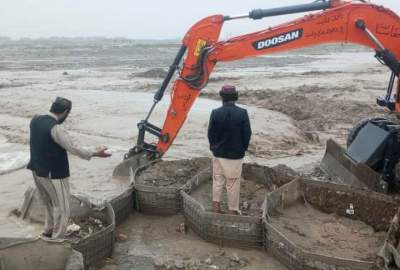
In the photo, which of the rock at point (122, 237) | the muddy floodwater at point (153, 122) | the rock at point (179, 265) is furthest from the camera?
the muddy floodwater at point (153, 122)

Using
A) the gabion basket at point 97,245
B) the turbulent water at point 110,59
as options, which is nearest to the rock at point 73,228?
the gabion basket at point 97,245

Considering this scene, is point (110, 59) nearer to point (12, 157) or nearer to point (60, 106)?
point (12, 157)

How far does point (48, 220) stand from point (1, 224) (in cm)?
157

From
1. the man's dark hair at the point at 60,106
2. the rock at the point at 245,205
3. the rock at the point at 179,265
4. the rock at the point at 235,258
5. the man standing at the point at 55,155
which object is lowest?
the rock at the point at 179,265

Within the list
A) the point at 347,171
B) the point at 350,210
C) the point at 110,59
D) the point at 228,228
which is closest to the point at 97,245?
the point at 228,228

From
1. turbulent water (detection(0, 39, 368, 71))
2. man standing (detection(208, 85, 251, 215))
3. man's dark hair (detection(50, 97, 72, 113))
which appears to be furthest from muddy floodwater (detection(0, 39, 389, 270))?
turbulent water (detection(0, 39, 368, 71))

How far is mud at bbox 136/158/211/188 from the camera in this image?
325 inches

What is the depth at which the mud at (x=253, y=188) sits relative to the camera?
7.33m

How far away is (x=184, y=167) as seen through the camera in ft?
29.5

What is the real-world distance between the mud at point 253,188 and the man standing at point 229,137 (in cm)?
69

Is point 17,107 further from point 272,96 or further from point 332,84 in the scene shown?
point 332,84

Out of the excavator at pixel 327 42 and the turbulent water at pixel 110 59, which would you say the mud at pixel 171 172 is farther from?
the turbulent water at pixel 110 59

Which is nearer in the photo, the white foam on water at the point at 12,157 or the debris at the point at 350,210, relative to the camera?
the debris at the point at 350,210

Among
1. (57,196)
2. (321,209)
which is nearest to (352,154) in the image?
(321,209)
